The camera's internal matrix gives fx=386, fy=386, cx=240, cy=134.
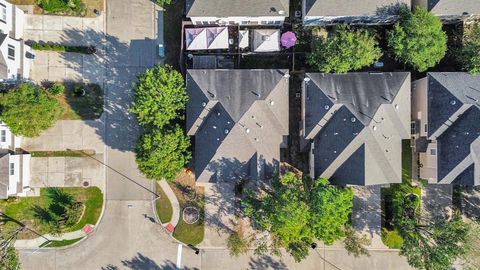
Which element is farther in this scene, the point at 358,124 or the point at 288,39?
the point at 288,39

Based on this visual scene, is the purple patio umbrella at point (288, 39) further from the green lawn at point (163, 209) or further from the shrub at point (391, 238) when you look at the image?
the shrub at point (391, 238)

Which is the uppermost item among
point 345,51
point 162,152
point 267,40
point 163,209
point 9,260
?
point 267,40

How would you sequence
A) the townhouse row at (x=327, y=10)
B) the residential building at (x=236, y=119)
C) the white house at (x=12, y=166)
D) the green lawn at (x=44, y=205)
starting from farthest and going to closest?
the green lawn at (x=44, y=205)
the white house at (x=12, y=166)
the residential building at (x=236, y=119)
the townhouse row at (x=327, y=10)

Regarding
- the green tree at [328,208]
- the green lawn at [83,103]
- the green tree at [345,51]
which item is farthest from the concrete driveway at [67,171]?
the green tree at [345,51]

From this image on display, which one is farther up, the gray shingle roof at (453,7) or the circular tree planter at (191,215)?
the gray shingle roof at (453,7)

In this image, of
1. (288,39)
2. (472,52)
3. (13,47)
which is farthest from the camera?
(288,39)

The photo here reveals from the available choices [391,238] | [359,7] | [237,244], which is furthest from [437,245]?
[359,7]

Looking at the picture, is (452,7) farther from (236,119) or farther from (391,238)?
(391,238)

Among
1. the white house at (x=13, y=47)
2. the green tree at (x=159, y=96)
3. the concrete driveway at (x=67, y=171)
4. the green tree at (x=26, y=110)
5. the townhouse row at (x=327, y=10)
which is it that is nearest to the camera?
the green tree at (x=159, y=96)

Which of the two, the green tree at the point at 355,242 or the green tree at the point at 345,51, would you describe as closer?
the green tree at the point at 345,51
